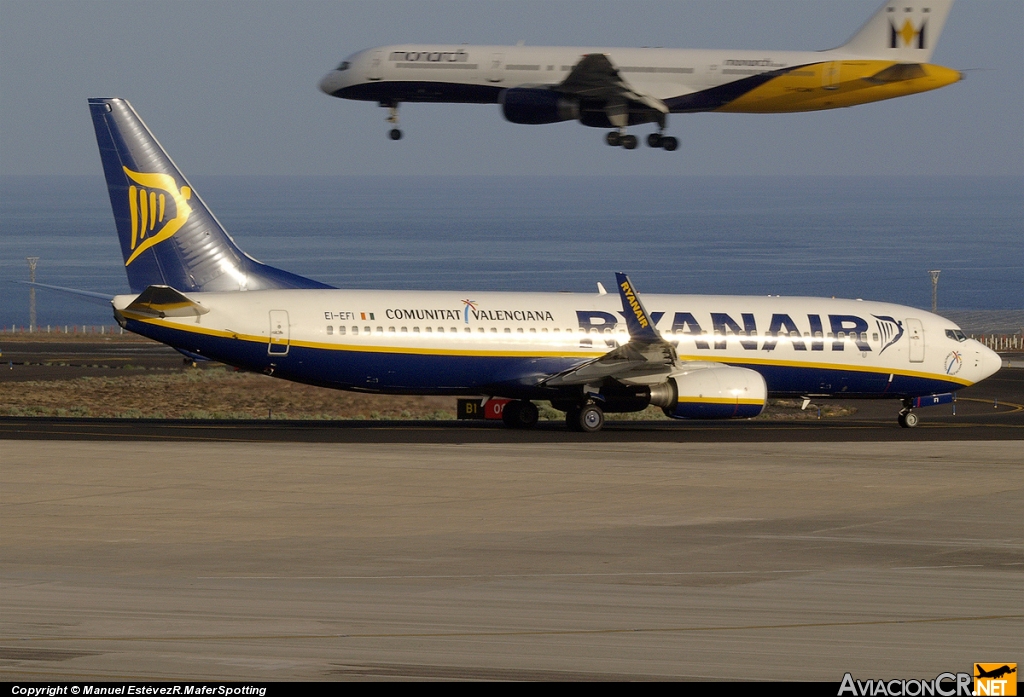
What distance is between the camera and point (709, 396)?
38.7m

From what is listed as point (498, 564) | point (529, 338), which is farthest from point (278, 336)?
point (498, 564)

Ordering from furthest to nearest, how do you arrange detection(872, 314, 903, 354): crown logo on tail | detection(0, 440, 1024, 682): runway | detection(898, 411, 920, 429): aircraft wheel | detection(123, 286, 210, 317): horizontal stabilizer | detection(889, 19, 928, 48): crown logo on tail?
detection(898, 411, 920, 429): aircraft wheel → detection(872, 314, 903, 354): crown logo on tail → detection(123, 286, 210, 317): horizontal stabilizer → detection(889, 19, 928, 48): crown logo on tail → detection(0, 440, 1024, 682): runway

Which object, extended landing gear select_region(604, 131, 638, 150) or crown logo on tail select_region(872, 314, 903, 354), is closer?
extended landing gear select_region(604, 131, 638, 150)

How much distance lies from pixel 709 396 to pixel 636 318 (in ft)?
9.59

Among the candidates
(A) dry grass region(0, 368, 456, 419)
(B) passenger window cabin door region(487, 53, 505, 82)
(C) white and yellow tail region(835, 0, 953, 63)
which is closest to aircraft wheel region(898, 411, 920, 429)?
(C) white and yellow tail region(835, 0, 953, 63)

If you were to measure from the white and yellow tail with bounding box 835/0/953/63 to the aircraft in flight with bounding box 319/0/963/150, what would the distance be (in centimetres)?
27

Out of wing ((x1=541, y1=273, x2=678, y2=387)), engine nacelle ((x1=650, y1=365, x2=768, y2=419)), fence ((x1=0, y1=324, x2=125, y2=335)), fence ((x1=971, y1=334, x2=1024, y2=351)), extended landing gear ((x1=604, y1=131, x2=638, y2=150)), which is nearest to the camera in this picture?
extended landing gear ((x1=604, y1=131, x2=638, y2=150))

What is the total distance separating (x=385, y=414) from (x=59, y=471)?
2046 cm

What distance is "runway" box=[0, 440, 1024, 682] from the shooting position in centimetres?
1391

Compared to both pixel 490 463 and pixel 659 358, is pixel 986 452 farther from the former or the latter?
pixel 490 463

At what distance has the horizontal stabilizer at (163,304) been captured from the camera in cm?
3688

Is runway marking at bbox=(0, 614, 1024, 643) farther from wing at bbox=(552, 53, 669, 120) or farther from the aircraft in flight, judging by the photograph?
wing at bbox=(552, 53, 669, 120)

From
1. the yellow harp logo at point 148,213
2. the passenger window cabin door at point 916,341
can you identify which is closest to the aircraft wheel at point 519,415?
the yellow harp logo at point 148,213

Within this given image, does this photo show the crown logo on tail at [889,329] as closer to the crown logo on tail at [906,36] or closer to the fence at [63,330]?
the crown logo on tail at [906,36]
